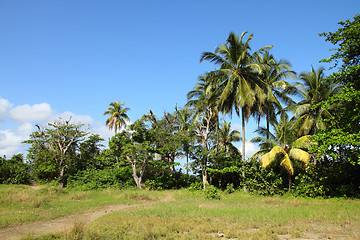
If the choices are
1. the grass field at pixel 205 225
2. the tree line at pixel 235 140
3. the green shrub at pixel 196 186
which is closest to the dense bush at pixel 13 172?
the tree line at pixel 235 140

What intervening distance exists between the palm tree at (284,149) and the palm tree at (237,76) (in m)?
2.08

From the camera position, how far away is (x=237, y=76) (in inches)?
824

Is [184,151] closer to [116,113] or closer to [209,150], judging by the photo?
[209,150]

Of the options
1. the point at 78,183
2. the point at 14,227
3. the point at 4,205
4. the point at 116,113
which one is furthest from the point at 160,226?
the point at 116,113

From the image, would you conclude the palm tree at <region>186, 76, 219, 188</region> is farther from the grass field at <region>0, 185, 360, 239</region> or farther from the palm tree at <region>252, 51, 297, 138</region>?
the grass field at <region>0, 185, 360, 239</region>

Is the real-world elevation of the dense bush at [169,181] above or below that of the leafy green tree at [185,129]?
below

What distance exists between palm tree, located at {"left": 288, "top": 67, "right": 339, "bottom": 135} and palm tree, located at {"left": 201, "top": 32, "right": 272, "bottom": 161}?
12.6 feet

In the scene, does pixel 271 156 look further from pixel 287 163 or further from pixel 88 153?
pixel 88 153

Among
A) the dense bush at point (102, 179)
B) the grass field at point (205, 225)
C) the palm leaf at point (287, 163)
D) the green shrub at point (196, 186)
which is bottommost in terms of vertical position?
the grass field at point (205, 225)

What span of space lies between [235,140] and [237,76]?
9.55 meters

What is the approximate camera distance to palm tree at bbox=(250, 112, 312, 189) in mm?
17955

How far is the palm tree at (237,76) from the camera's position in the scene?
20609mm

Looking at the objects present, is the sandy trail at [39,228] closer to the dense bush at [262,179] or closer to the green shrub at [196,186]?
the dense bush at [262,179]

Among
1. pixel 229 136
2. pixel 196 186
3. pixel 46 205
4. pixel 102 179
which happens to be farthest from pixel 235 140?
pixel 46 205
